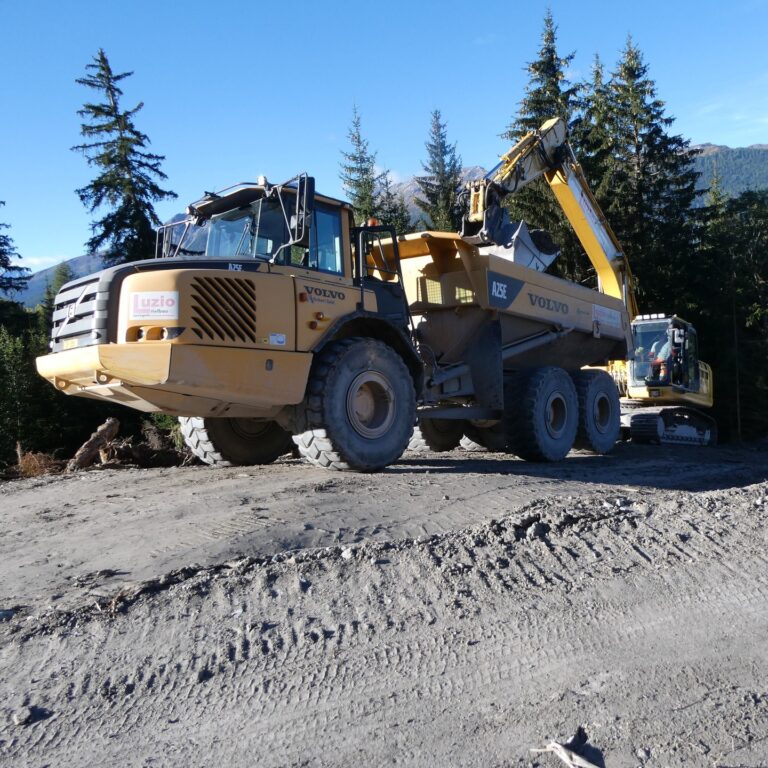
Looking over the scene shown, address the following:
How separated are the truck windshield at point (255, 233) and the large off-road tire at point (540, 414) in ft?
13.2

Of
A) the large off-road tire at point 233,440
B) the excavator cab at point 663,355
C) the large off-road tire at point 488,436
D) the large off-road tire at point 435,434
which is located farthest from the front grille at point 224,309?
the excavator cab at point 663,355

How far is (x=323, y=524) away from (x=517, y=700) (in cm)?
228

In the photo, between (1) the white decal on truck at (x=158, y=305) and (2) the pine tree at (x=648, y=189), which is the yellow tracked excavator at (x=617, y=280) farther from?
(2) the pine tree at (x=648, y=189)

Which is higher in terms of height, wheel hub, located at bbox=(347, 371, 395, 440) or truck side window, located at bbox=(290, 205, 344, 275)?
truck side window, located at bbox=(290, 205, 344, 275)

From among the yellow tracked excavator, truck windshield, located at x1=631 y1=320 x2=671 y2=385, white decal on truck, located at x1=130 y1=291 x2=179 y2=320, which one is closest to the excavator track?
the yellow tracked excavator

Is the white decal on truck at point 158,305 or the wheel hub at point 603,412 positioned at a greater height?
the white decal on truck at point 158,305

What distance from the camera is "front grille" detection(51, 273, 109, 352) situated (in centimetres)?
597

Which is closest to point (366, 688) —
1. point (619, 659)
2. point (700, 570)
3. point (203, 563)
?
point (619, 659)

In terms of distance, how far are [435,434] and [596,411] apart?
2523mm

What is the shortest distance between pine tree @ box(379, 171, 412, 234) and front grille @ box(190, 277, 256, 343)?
28690mm

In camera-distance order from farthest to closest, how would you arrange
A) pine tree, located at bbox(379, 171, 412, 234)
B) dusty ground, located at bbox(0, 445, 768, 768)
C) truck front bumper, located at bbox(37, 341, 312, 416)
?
pine tree, located at bbox(379, 171, 412, 234) → truck front bumper, located at bbox(37, 341, 312, 416) → dusty ground, located at bbox(0, 445, 768, 768)

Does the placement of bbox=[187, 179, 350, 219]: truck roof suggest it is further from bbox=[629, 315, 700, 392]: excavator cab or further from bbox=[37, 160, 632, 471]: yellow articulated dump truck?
bbox=[629, 315, 700, 392]: excavator cab

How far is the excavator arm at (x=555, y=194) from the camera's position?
10758 mm

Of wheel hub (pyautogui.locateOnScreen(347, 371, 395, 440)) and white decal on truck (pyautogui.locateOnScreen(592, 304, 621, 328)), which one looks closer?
wheel hub (pyautogui.locateOnScreen(347, 371, 395, 440))
